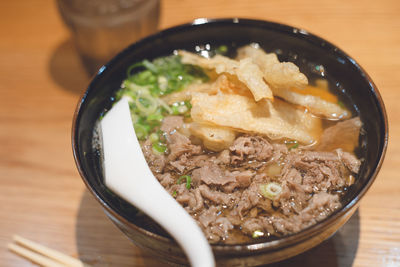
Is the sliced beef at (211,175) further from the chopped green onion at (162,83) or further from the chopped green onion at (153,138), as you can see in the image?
the chopped green onion at (162,83)

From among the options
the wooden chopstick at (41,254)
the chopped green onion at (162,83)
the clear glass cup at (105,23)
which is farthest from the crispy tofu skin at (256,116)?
the clear glass cup at (105,23)

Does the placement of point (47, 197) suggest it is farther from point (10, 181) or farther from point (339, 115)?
point (339, 115)

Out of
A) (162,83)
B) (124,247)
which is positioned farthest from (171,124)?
(124,247)

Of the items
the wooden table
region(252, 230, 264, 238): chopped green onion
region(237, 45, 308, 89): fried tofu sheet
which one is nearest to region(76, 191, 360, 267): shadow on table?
the wooden table

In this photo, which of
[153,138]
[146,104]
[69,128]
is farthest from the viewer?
[69,128]

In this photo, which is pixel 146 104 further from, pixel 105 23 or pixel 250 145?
pixel 105 23

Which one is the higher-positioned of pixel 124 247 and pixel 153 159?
pixel 153 159

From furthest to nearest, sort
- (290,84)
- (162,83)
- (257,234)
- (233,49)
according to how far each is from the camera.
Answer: (233,49) → (162,83) → (290,84) → (257,234)
